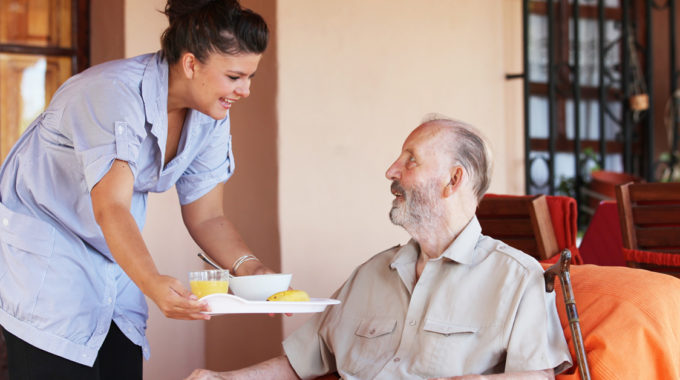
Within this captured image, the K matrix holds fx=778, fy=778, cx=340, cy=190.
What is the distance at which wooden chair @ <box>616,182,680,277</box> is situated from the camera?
8.49 ft

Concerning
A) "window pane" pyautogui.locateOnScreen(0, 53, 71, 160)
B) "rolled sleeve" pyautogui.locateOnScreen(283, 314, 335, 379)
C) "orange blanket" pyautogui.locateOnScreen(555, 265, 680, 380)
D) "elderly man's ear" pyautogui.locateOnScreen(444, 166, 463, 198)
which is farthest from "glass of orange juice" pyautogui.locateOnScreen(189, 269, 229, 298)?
"window pane" pyautogui.locateOnScreen(0, 53, 71, 160)

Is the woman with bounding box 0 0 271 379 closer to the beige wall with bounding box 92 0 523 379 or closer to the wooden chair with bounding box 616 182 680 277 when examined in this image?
Result: the beige wall with bounding box 92 0 523 379

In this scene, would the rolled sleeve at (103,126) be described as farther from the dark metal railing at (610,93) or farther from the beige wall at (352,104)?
the dark metal railing at (610,93)

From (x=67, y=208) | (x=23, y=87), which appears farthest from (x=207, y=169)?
(x=23, y=87)

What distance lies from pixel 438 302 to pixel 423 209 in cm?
23

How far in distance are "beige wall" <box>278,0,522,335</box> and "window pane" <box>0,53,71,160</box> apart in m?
1.17

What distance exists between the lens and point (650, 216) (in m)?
2.62

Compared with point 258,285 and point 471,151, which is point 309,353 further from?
point 471,151

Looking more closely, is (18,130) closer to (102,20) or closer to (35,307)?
(102,20)

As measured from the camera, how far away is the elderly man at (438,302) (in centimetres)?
167

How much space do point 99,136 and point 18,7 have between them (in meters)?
2.14

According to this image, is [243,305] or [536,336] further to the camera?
[536,336]

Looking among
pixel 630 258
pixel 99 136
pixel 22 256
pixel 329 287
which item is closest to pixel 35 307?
pixel 22 256

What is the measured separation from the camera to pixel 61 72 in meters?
3.51
